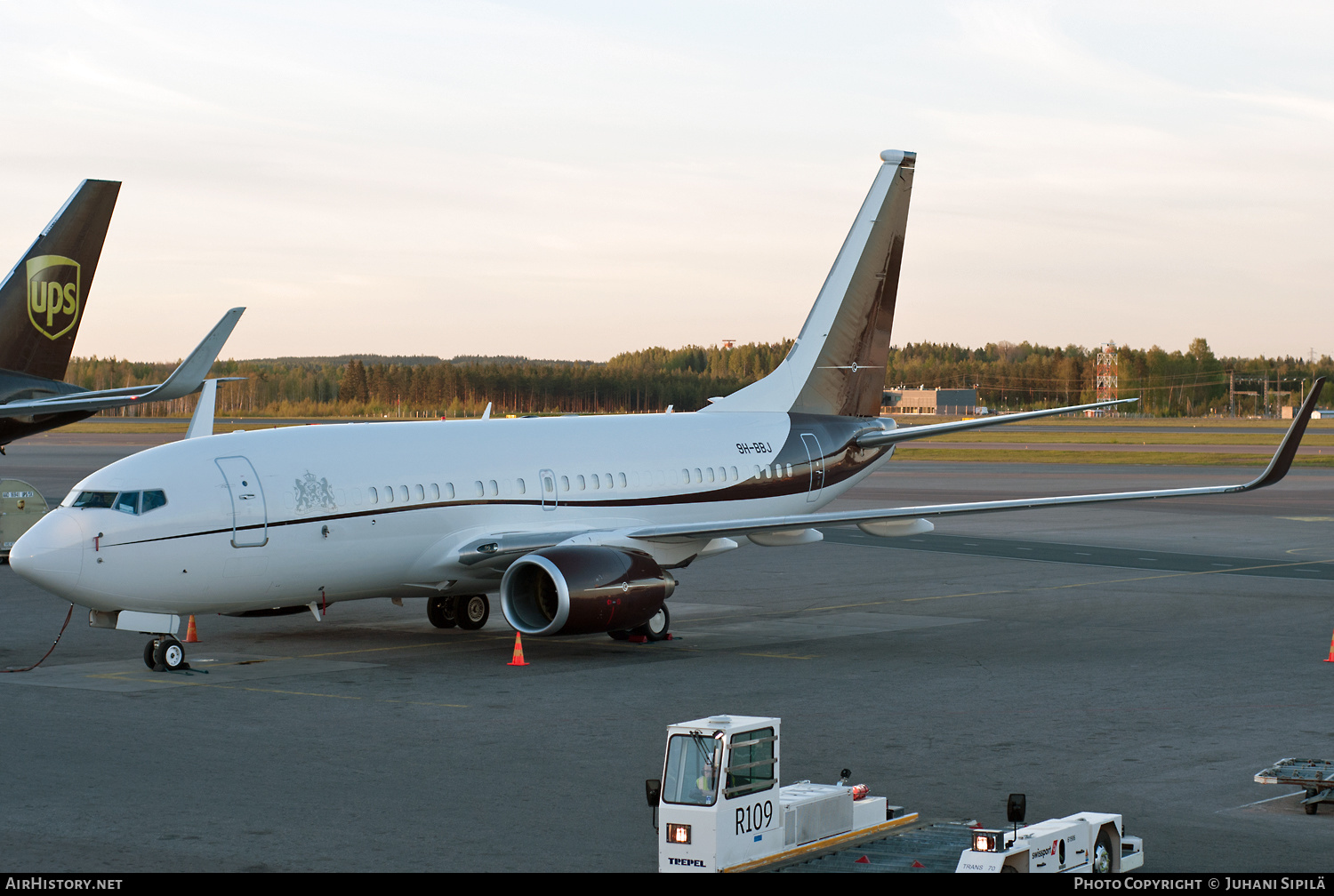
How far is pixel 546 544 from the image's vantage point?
81.7 feet

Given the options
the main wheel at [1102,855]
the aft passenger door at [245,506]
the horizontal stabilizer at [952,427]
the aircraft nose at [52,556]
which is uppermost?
the horizontal stabilizer at [952,427]

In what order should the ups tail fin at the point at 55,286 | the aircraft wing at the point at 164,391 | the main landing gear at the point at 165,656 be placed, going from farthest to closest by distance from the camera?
the ups tail fin at the point at 55,286
the aircraft wing at the point at 164,391
the main landing gear at the point at 165,656

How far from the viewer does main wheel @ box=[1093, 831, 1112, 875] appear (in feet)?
39.7

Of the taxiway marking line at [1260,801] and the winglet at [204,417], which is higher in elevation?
the winglet at [204,417]

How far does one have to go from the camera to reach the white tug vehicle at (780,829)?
1166 centimetres

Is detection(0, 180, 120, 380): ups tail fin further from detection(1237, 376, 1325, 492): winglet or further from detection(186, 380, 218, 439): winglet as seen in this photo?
detection(1237, 376, 1325, 492): winglet

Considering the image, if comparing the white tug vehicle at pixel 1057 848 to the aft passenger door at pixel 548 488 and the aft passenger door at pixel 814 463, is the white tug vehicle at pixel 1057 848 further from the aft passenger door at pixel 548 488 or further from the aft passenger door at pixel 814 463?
the aft passenger door at pixel 814 463

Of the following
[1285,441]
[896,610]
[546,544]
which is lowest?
[896,610]

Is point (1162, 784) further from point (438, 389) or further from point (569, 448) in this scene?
point (438, 389)

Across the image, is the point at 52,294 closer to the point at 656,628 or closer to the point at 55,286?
the point at 55,286

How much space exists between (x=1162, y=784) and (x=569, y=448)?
13734 mm

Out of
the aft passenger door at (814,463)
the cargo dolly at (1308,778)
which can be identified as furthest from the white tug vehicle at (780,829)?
the aft passenger door at (814,463)

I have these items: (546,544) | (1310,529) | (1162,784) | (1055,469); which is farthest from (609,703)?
(1055,469)

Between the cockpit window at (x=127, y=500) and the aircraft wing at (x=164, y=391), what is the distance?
907 centimetres
